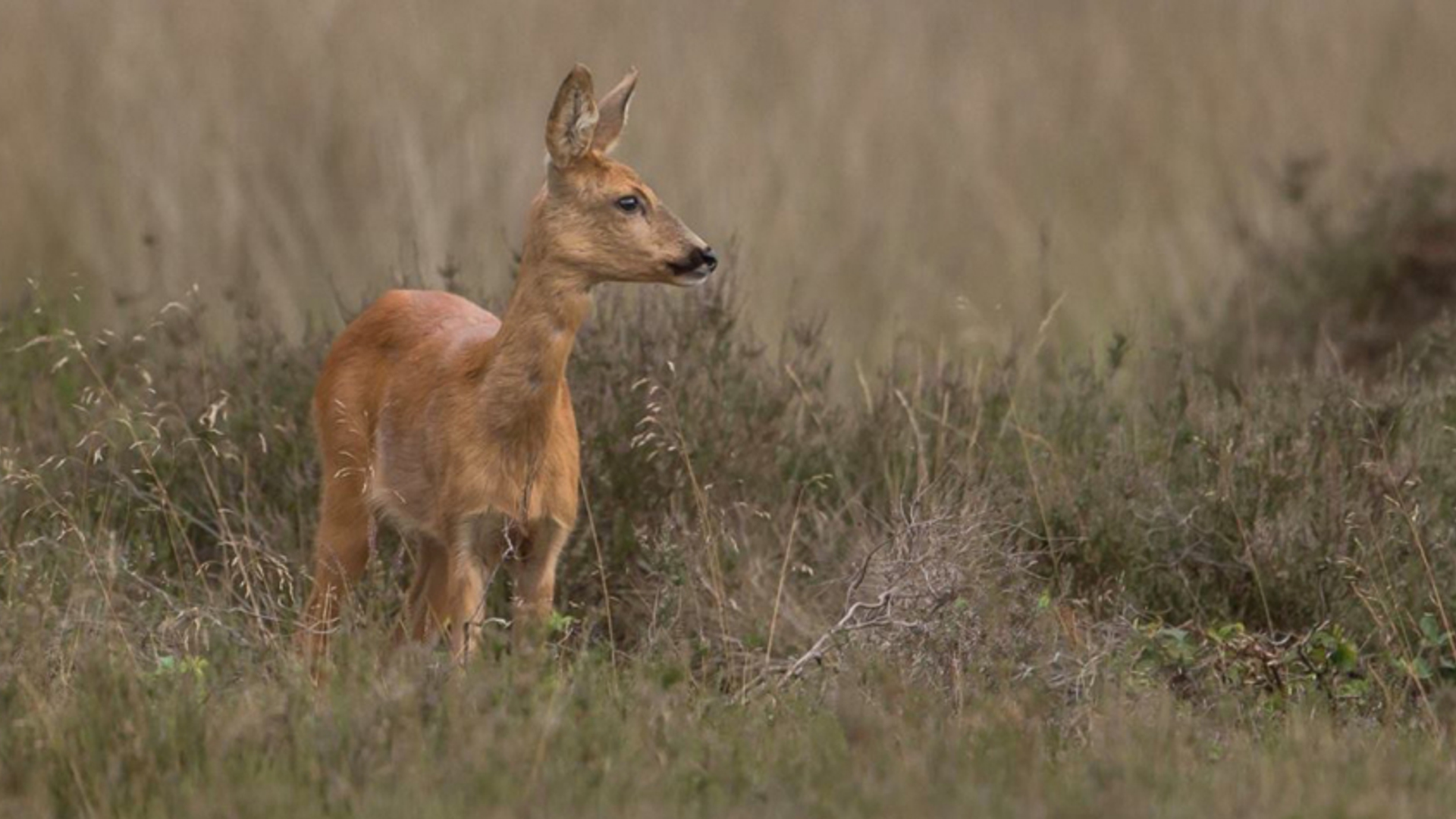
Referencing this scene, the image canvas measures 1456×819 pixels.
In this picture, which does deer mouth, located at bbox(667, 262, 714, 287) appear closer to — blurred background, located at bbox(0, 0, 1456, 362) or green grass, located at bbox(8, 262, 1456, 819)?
green grass, located at bbox(8, 262, 1456, 819)

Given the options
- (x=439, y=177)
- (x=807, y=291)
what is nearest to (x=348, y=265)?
(x=439, y=177)

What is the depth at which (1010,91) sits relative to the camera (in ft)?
50.8

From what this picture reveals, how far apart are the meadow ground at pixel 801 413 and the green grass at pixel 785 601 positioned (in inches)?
0.9

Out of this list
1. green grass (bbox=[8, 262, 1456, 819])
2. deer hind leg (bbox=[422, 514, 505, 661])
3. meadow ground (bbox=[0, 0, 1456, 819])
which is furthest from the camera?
deer hind leg (bbox=[422, 514, 505, 661])

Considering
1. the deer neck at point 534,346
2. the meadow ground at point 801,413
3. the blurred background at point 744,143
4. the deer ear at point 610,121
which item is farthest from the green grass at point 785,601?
the blurred background at point 744,143

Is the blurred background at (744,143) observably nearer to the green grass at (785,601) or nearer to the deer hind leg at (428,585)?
the green grass at (785,601)

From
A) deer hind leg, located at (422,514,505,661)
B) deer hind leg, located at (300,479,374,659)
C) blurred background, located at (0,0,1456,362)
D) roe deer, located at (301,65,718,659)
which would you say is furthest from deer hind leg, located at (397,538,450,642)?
blurred background, located at (0,0,1456,362)

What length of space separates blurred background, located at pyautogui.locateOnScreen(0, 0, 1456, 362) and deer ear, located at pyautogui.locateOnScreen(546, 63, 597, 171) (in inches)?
173

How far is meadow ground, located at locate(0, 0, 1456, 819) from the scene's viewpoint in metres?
5.69

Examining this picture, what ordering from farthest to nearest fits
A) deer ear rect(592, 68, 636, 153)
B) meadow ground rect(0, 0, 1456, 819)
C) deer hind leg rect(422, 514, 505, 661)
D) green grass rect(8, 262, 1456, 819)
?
deer ear rect(592, 68, 636, 153)
deer hind leg rect(422, 514, 505, 661)
meadow ground rect(0, 0, 1456, 819)
green grass rect(8, 262, 1456, 819)

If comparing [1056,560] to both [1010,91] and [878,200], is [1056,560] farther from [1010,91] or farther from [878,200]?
[1010,91]

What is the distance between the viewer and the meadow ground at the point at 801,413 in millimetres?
5688

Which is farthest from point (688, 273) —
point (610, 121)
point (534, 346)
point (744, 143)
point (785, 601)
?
point (744, 143)

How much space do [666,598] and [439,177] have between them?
21.0 feet
